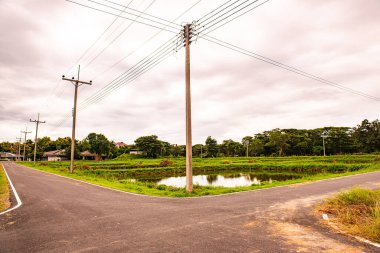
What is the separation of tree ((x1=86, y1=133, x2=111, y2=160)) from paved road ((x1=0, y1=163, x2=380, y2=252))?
75734 mm

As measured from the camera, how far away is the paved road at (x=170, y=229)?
4.81 metres

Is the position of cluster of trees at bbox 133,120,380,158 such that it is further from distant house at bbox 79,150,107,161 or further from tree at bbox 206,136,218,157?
distant house at bbox 79,150,107,161

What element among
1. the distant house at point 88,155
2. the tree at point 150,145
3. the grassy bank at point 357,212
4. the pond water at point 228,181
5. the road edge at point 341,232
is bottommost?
the pond water at point 228,181

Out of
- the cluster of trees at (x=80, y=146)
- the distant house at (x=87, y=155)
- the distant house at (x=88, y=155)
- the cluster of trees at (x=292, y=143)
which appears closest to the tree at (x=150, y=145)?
the cluster of trees at (x=292, y=143)

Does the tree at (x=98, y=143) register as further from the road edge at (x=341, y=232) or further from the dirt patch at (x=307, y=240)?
the road edge at (x=341, y=232)

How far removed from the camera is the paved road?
4.81 meters

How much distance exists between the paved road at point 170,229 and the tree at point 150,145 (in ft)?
276

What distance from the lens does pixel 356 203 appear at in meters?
8.17

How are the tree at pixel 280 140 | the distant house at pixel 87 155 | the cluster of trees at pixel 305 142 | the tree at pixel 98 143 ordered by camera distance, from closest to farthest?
the cluster of trees at pixel 305 142 → the tree at pixel 98 143 → the tree at pixel 280 140 → the distant house at pixel 87 155

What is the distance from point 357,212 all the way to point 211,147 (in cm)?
9471

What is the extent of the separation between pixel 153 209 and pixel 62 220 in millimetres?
2911

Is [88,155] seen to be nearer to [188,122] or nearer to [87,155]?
[87,155]

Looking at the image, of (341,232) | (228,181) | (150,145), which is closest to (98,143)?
(150,145)

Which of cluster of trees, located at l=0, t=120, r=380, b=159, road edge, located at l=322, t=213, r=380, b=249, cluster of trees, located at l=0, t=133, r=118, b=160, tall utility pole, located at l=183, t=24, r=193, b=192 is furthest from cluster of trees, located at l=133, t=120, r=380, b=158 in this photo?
road edge, located at l=322, t=213, r=380, b=249
